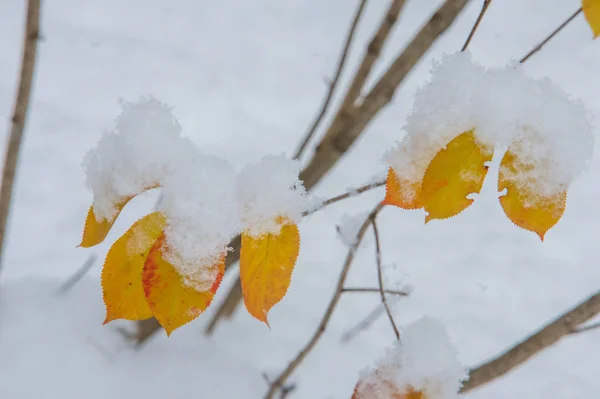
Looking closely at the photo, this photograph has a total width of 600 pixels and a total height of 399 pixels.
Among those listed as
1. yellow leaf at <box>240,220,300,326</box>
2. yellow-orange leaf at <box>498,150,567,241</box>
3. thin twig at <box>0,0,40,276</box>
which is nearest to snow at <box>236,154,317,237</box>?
yellow leaf at <box>240,220,300,326</box>

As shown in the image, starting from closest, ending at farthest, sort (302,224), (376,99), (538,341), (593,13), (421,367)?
1. (593,13)
2. (421,367)
3. (538,341)
4. (376,99)
5. (302,224)

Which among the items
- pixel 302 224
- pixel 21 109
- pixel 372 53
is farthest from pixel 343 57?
pixel 302 224

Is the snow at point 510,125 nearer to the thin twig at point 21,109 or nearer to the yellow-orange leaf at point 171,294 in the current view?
the yellow-orange leaf at point 171,294

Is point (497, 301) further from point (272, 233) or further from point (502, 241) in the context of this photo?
point (272, 233)

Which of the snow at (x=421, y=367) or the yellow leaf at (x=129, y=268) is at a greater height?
the yellow leaf at (x=129, y=268)

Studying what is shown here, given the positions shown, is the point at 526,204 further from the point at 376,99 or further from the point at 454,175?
the point at 376,99

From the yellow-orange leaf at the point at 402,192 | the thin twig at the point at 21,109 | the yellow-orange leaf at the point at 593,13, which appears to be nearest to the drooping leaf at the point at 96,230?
the yellow-orange leaf at the point at 402,192
